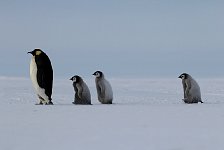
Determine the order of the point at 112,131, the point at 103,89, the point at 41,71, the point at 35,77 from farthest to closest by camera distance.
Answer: the point at 103,89 → the point at 35,77 → the point at 41,71 → the point at 112,131

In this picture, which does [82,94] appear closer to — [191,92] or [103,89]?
[103,89]

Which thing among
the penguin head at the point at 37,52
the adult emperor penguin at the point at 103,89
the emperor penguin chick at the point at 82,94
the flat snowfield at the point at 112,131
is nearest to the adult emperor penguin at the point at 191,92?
the adult emperor penguin at the point at 103,89

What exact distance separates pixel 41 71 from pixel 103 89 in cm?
134

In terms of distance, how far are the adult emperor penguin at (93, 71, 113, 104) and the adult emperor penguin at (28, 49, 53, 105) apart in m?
1.02

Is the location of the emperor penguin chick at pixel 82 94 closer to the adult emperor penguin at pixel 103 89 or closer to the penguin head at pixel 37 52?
the adult emperor penguin at pixel 103 89

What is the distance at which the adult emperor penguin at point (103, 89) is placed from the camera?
959cm

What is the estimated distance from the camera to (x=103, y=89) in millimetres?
9656

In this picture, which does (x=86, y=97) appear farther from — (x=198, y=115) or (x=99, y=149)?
(x=99, y=149)

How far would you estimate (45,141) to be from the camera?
4.47 m

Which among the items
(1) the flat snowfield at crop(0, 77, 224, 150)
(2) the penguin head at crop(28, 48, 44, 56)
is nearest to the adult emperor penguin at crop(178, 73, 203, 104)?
(2) the penguin head at crop(28, 48, 44, 56)

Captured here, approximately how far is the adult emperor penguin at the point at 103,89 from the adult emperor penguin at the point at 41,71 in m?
1.02

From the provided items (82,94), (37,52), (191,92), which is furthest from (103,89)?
(191,92)

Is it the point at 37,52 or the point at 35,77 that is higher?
the point at 37,52

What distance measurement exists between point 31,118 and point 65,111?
0.81 m
